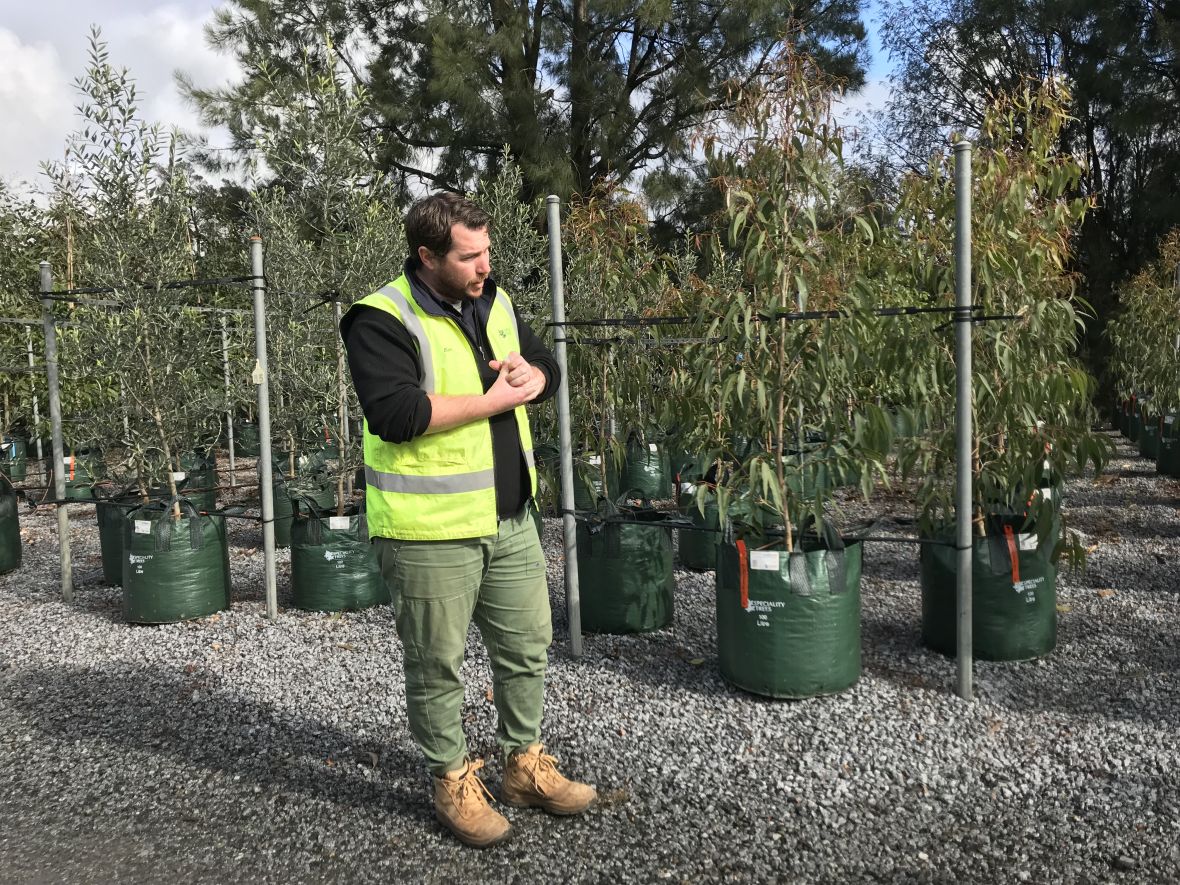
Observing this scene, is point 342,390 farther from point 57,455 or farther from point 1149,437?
point 1149,437

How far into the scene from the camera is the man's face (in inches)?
92.2

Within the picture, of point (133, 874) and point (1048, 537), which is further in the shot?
point (1048, 537)

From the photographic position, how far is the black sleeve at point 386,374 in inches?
87.0

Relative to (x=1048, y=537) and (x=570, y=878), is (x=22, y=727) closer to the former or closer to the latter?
(x=570, y=878)

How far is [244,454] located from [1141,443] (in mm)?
10863

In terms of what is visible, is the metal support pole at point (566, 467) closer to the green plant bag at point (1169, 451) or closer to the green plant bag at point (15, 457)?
the green plant bag at point (1169, 451)

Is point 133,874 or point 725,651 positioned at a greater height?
point 725,651

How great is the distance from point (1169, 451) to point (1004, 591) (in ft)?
20.0

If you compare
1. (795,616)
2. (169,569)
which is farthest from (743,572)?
(169,569)

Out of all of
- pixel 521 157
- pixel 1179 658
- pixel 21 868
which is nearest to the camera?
pixel 21 868

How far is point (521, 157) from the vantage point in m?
11.7

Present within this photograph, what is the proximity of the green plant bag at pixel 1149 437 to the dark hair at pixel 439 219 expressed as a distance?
879 cm

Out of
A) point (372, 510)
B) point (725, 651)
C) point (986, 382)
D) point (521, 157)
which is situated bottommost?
point (725, 651)

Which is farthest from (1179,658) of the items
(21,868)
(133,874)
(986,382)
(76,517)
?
(76,517)
